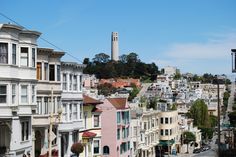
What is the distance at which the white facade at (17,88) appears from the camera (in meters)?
29.0

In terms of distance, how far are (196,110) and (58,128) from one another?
86.3 metres

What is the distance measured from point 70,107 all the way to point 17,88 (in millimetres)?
10551

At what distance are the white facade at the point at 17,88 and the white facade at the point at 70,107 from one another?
696cm

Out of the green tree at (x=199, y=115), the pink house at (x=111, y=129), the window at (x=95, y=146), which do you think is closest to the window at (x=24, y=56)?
the window at (x=95, y=146)

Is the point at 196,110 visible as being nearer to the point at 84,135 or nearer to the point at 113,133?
the point at 113,133

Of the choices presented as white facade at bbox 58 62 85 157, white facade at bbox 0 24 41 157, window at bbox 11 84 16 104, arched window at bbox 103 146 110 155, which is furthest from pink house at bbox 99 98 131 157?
window at bbox 11 84 16 104

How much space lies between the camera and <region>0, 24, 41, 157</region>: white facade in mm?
28953

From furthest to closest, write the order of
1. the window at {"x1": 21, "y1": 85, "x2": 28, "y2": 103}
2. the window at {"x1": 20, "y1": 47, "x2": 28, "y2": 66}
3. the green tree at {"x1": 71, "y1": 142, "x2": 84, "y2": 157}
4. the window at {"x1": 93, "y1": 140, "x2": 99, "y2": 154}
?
the window at {"x1": 93, "y1": 140, "x2": 99, "y2": 154}
the green tree at {"x1": 71, "y1": 142, "x2": 84, "y2": 157}
the window at {"x1": 20, "y1": 47, "x2": 28, "y2": 66}
the window at {"x1": 21, "y1": 85, "x2": 28, "y2": 103}

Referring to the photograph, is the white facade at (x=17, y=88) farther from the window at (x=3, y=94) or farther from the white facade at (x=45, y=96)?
the white facade at (x=45, y=96)

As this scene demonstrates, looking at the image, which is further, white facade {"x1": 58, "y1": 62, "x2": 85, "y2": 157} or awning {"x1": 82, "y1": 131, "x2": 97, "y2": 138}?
awning {"x1": 82, "y1": 131, "x2": 97, "y2": 138}

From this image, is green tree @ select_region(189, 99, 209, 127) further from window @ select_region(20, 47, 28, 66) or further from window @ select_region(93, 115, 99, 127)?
window @ select_region(20, 47, 28, 66)

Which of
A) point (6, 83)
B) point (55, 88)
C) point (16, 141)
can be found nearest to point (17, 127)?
point (16, 141)

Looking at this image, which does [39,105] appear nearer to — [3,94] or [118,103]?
[3,94]

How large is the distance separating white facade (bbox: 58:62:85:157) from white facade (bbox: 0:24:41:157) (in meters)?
6.96
